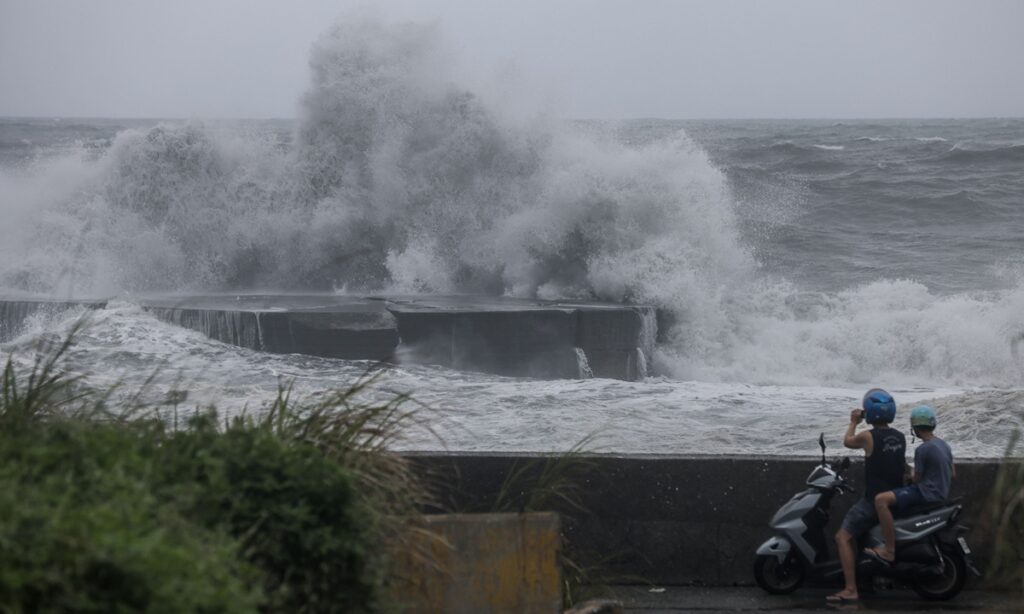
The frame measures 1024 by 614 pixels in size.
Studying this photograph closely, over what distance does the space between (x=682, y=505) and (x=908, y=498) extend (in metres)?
1.16

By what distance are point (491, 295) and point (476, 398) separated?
686 centimetres

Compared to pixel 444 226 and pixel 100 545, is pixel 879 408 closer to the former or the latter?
pixel 100 545

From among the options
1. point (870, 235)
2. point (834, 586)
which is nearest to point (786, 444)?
point (834, 586)

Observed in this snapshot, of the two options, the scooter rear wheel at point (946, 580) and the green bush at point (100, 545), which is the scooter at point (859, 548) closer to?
the scooter rear wheel at point (946, 580)

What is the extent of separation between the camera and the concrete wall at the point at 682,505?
243 inches

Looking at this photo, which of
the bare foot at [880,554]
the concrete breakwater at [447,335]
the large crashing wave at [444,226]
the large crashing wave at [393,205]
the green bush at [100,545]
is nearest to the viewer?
the green bush at [100,545]

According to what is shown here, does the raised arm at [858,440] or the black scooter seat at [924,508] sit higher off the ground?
the raised arm at [858,440]

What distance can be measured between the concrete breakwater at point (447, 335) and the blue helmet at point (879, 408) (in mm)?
7931

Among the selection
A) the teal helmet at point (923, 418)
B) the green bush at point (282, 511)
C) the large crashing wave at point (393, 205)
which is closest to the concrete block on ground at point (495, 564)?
the green bush at point (282, 511)

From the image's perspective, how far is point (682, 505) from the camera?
628 centimetres

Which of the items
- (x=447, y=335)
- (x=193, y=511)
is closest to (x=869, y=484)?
(x=193, y=511)

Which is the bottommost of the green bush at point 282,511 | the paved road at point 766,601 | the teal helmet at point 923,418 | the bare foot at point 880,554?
the paved road at point 766,601

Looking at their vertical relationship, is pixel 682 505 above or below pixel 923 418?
below

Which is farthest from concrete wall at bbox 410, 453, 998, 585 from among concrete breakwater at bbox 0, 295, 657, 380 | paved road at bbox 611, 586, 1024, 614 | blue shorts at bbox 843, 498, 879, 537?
concrete breakwater at bbox 0, 295, 657, 380
